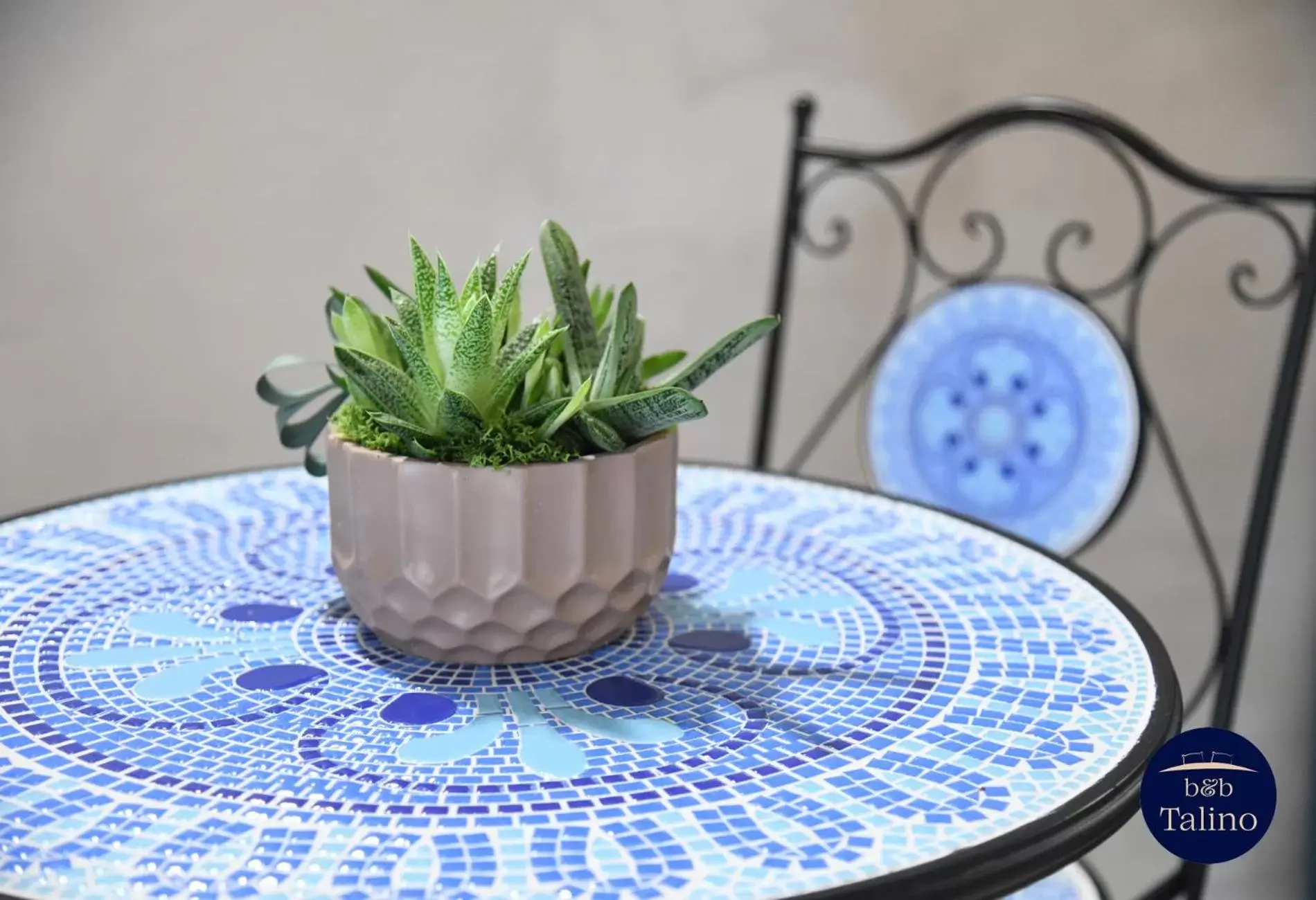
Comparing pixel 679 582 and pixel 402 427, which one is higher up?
pixel 402 427

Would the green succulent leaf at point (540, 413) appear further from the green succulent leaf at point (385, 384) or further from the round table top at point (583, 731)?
the round table top at point (583, 731)

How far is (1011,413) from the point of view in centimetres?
147

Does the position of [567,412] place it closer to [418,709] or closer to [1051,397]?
[418,709]

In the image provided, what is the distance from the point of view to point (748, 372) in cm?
205

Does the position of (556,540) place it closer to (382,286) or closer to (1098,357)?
(382,286)

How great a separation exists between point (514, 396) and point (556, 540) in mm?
108

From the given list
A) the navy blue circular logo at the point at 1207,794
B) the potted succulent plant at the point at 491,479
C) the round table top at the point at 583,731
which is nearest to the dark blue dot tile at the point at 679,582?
the round table top at the point at 583,731

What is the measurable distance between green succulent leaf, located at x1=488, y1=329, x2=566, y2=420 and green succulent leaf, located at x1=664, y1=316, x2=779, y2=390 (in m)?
0.08

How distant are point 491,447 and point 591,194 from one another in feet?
4.42

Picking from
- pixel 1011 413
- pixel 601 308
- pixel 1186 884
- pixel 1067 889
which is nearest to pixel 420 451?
pixel 601 308

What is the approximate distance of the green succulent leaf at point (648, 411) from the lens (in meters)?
0.72

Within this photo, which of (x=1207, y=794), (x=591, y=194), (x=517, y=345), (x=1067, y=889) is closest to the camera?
(x=1207, y=794)

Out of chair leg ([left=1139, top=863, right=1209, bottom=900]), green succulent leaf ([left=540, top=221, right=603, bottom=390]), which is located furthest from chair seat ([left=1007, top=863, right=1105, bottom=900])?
green succulent leaf ([left=540, top=221, right=603, bottom=390])

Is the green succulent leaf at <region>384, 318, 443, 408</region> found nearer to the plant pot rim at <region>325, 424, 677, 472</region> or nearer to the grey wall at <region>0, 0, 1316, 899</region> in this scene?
the plant pot rim at <region>325, 424, 677, 472</region>
